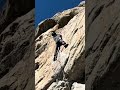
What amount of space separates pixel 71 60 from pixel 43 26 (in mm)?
10701

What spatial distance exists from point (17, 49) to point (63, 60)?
10.8 metres

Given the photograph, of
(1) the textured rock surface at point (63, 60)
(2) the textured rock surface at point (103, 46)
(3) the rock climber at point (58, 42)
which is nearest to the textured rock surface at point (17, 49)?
(2) the textured rock surface at point (103, 46)

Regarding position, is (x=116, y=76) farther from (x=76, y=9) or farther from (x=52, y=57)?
(x=76, y=9)

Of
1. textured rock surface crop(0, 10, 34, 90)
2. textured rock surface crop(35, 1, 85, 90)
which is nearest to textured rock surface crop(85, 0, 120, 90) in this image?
textured rock surface crop(0, 10, 34, 90)

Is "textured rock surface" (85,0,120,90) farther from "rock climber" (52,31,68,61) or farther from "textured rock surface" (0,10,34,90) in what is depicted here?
"rock climber" (52,31,68,61)

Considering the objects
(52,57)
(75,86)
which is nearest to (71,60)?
(75,86)

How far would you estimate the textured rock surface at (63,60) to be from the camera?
18.2m

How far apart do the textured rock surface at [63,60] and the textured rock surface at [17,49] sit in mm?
7971

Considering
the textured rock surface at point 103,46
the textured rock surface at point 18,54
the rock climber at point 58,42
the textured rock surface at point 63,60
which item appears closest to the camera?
the textured rock surface at point 103,46

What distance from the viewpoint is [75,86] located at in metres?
16.8

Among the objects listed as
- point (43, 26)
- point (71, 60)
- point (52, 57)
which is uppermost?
point (43, 26)

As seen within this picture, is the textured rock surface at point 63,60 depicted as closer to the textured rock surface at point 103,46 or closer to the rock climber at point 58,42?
the rock climber at point 58,42

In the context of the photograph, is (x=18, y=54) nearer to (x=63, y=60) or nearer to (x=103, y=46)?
(x=103, y=46)

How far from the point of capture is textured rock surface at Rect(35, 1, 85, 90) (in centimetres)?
1822
